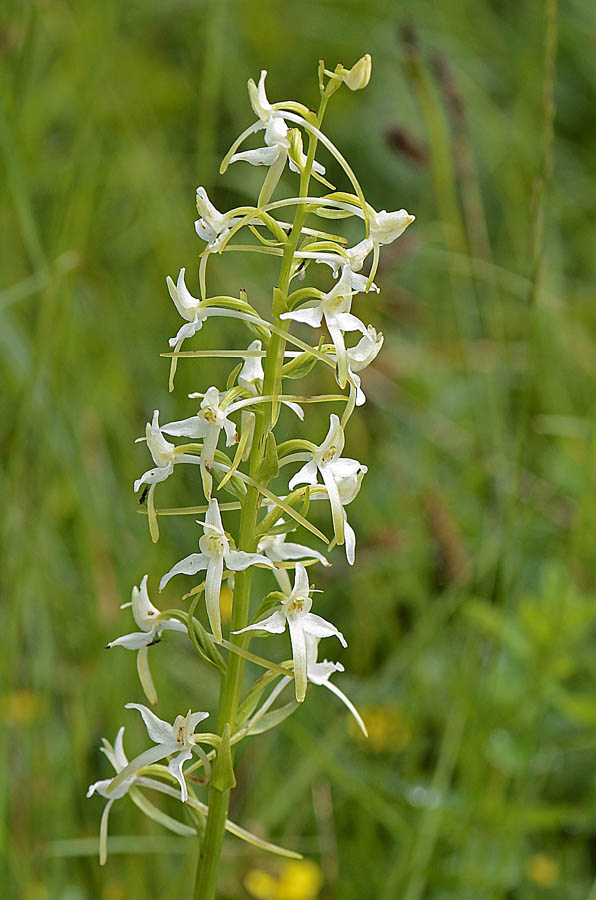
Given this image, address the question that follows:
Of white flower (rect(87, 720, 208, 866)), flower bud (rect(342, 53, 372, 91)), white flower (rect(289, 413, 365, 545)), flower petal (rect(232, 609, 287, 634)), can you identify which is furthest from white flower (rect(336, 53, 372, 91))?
white flower (rect(87, 720, 208, 866))

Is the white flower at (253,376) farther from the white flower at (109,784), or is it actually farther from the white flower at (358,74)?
the white flower at (109,784)

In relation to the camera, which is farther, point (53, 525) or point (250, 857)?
point (53, 525)

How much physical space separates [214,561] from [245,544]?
48 mm

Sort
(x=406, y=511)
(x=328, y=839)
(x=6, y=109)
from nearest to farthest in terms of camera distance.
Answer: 1. (x=6, y=109)
2. (x=328, y=839)
3. (x=406, y=511)

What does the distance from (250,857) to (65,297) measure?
1290 mm

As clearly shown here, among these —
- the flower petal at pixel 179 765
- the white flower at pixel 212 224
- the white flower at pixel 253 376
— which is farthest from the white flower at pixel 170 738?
the white flower at pixel 212 224

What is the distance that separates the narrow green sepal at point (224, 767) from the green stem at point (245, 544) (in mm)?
14

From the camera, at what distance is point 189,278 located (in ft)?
11.0

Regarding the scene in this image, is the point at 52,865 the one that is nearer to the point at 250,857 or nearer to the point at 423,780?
the point at 250,857

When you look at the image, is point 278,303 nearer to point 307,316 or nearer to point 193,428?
point 307,316

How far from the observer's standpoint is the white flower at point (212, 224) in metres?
1.16

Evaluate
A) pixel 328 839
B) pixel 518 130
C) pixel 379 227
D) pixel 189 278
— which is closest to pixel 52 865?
pixel 328 839

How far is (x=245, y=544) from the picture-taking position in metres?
1.15

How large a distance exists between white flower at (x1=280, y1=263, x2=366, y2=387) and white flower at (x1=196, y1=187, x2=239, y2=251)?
0.12 meters
